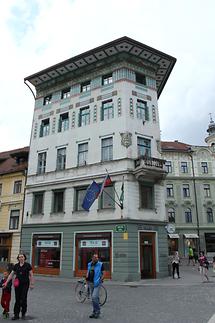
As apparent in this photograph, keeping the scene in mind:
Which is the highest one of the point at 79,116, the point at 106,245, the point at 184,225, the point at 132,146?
the point at 79,116

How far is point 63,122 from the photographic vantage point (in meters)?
27.7

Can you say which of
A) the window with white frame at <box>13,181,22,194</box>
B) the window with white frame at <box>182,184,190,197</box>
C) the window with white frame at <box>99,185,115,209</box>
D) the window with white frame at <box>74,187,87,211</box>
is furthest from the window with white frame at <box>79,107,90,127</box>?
the window with white frame at <box>182,184,190,197</box>

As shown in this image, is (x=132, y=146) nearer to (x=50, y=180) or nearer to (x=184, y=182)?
(x=50, y=180)

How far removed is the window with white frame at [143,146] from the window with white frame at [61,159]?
21.6 feet

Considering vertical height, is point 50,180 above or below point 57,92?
below

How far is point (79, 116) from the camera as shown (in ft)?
87.6

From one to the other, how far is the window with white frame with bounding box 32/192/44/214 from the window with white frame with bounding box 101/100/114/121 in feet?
27.5

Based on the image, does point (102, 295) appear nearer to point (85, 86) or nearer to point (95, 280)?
point (95, 280)

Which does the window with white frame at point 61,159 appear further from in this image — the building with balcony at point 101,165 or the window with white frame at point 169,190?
the window with white frame at point 169,190

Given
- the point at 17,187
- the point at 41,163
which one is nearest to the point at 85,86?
the point at 41,163

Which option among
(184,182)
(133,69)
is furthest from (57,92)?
(184,182)

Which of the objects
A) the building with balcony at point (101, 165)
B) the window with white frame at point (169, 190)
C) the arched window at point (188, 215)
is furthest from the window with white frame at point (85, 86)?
the arched window at point (188, 215)

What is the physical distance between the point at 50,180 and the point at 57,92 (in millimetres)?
8539

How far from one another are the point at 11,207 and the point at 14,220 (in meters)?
1.31
